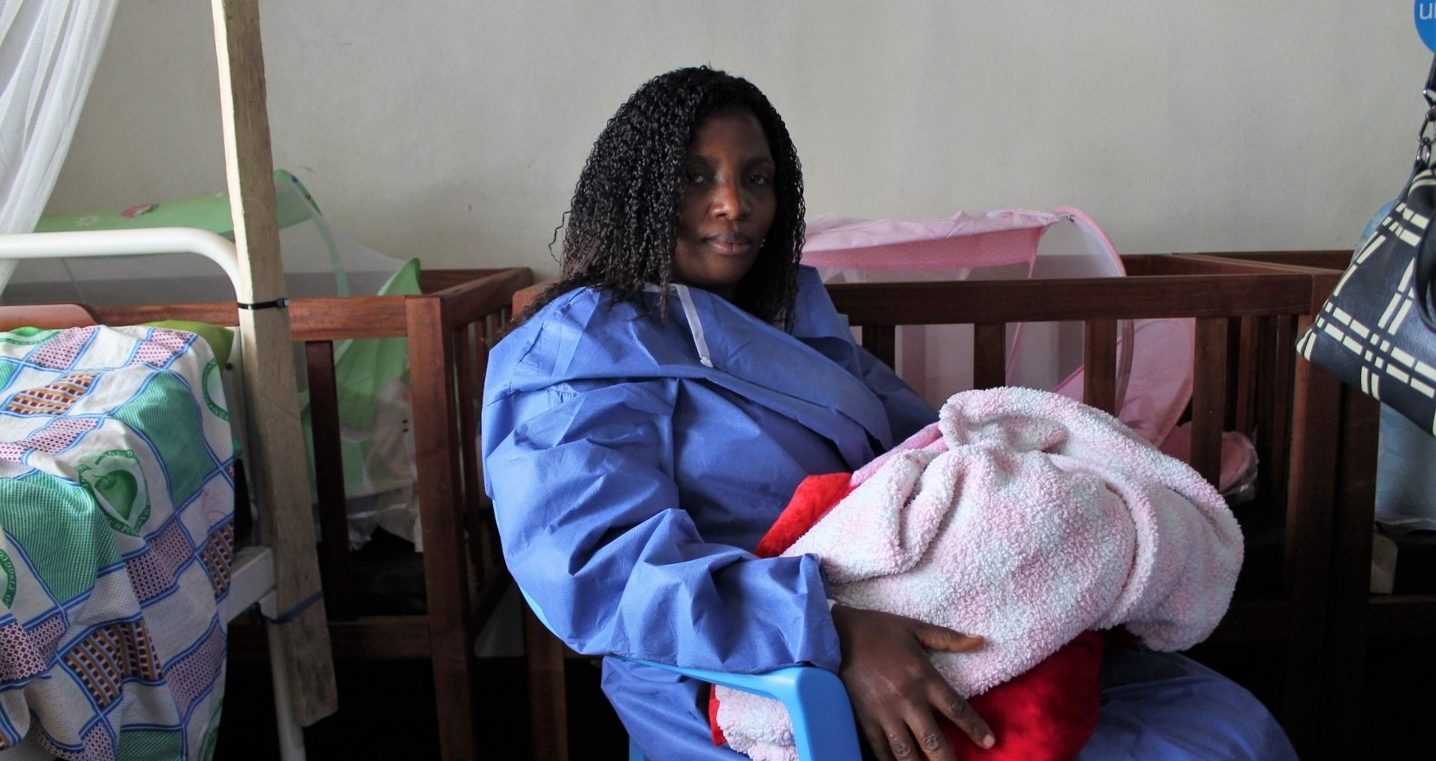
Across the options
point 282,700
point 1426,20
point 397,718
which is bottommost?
point 397,718

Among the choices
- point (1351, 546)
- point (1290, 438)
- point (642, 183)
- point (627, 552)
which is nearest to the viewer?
point (627, 552)

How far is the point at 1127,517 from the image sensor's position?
0.94 meters

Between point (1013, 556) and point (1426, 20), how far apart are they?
195cm

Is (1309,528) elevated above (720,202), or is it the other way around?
(720,202)

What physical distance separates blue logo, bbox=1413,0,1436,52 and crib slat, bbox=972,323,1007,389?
1.31 meters

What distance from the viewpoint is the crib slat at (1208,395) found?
5.16ft

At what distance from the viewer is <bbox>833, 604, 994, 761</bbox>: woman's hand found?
2.83 feet

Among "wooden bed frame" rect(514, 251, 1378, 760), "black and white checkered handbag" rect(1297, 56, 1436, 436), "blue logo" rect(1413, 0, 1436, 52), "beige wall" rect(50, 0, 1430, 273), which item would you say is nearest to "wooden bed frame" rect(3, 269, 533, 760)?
"wooden bed frame" rect(514, 251, 1378, 760)

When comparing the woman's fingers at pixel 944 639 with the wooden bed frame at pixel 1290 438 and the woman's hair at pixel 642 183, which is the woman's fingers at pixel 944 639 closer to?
the woman's hair at pixel 642 183

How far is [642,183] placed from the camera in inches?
47.7

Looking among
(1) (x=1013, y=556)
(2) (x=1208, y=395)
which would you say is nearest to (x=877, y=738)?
(1) (x=1013, y=556)

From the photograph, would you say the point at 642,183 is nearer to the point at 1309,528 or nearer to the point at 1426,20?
the point at 1309,528

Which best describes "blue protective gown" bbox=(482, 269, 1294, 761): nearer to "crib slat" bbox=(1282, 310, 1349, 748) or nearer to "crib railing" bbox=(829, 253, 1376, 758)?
"crib railing" bbox=(829, 253, 1376, 758)

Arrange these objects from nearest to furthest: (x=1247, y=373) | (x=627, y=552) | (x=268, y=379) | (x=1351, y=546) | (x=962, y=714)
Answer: (x=962, y=714)
(x=627, y=552)
(x=268, y=379)
(x=1351, y=546)
(x=1247, y=373)
